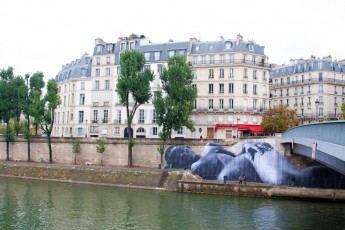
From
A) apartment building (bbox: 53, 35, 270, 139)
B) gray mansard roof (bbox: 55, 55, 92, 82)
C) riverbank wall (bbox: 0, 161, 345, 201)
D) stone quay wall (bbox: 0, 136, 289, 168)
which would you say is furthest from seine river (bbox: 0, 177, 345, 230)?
gray mansard roof (bbox: 55, 55, 92, 82)

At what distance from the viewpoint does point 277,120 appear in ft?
189

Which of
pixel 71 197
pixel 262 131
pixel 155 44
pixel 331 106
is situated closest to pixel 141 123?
pixel 155 44

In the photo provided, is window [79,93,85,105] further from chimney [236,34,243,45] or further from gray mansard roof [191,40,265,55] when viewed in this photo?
chimney [236,34,243,45]

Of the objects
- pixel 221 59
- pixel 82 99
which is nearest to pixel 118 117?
pixel 82 99

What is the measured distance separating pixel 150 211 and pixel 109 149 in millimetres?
24416

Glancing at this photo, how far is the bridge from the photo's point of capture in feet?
74.9

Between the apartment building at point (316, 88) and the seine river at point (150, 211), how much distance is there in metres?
33.2

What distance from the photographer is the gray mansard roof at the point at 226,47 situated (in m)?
62.6

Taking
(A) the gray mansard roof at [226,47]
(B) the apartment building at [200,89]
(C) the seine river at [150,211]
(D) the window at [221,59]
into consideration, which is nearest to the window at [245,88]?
(B) the apartment building at [200,89]

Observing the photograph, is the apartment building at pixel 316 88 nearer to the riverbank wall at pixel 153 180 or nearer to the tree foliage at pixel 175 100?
the tree foliage at pixel 175 100

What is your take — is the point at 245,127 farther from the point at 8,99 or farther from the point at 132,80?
the point at 8,99

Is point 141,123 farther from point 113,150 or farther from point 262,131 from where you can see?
point 262,131

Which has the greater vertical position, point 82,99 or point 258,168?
point 82,99

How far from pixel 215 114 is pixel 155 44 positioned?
1551cm
